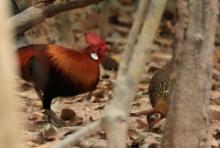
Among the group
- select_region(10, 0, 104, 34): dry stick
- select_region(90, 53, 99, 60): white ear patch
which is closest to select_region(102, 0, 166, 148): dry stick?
select_region(10, 0, 104, 34): dry stick

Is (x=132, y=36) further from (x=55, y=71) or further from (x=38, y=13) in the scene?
(x=55, y=71)

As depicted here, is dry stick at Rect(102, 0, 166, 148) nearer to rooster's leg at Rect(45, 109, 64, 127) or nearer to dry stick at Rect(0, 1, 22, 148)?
dry stick at Rect(0, 1, 22, 148)

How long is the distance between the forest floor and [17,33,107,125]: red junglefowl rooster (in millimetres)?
198

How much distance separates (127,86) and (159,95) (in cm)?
203

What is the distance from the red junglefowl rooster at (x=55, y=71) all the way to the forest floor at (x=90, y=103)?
0.20 metres

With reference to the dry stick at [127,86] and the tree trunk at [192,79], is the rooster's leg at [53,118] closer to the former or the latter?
the tree trunk at [192,79]

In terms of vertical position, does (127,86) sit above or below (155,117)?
above

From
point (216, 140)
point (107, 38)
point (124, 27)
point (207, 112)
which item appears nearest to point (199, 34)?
point (207, 112)

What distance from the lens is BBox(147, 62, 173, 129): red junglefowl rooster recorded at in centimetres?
489

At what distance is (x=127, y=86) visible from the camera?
2953 mm

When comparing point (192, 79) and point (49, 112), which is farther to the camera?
point (49, 112)

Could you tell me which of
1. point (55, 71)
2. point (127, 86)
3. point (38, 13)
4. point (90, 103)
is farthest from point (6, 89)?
point (90, 103)

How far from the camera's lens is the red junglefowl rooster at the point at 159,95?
192 inches

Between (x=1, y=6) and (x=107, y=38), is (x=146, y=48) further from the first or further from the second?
(x=107, y=38)
